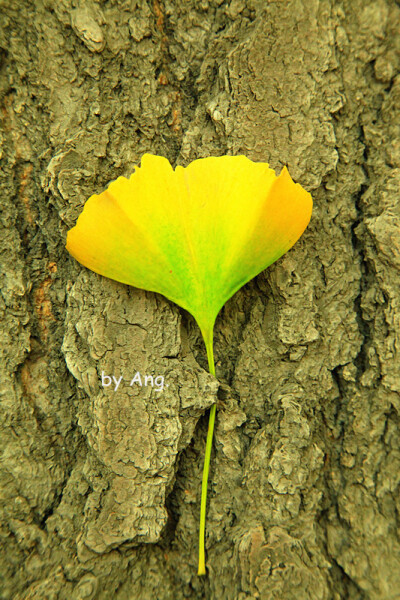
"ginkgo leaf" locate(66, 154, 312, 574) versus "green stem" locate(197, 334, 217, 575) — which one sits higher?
"ginkgo leaf" locate(66, 154, 312, 574)

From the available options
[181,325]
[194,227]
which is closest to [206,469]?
[181,325]

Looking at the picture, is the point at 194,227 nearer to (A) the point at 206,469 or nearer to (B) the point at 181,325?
(B) the point at 181,325

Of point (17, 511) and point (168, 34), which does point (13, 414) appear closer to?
point (17, 511)

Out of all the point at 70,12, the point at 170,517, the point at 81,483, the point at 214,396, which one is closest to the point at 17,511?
the point at 81,483

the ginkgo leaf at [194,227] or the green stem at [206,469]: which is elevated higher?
the ginkgo leaf at [194,227]
